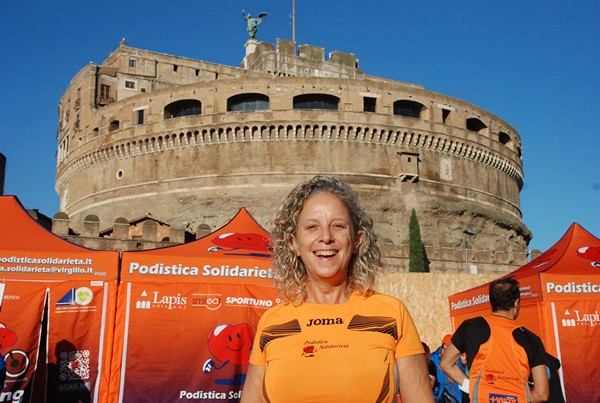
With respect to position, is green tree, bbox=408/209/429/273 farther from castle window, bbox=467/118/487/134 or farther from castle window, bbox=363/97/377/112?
castle window, bbox=467/118/487/134

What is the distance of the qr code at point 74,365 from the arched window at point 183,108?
29.2 metres

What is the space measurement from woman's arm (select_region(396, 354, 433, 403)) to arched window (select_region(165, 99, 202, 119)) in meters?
33.6

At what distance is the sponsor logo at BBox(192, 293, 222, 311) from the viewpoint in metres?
6.98

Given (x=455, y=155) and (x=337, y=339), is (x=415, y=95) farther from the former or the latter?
(x=337, y=339)

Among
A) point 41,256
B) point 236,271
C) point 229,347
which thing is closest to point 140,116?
point 41,256

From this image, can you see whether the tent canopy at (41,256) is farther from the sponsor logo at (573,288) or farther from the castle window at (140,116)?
the castle window at (140,116)

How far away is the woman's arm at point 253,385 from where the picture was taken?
2436mm

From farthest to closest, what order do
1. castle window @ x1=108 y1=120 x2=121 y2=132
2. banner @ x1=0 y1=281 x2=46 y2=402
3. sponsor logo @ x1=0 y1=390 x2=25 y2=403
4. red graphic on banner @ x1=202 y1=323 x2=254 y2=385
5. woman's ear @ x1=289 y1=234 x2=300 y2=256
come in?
castle window @ x1=108 y1=120 x2=121 y2=132 < red graphic on banner @ x1=202 y1=323 x2=254 y2=385 < banner @ x1=0 y1=281 x2=46 y2=402 < sponsor logo @ x1=0 y1=390 x2=25 y2=403 < woman's ear @ x1=289 y1=234 x2=300 y2=256

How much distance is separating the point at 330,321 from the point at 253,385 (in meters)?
0.42

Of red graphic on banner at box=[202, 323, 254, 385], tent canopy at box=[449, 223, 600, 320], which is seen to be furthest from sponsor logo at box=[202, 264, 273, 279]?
tent canopy at box=[449, 223, 600, 320]

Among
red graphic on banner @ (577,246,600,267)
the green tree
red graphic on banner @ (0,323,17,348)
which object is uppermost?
the green tree

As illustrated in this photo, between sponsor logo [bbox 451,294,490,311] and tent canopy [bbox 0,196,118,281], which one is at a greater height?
tent canopy [bbox 0,196,118,281]

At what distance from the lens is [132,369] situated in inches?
263

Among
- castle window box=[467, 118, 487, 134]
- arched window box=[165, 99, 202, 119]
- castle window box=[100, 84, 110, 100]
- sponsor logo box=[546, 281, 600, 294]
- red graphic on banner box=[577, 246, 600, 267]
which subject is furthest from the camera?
castle window box=[100, 84, 110, 100]
